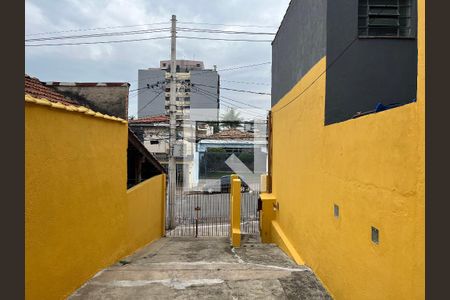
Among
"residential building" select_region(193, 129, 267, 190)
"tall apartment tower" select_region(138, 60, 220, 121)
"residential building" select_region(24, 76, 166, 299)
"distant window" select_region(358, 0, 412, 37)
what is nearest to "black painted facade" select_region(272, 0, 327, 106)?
"distant window" select_region(358, 0, 412, 37)

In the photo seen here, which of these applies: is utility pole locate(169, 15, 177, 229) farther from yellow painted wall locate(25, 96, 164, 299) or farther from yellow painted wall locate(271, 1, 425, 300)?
yellow painted wall locate(271, 1, 425, 300)

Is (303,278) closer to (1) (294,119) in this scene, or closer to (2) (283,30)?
(1) (294,119)

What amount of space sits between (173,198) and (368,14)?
1148 centimetres

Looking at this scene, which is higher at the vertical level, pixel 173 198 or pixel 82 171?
pixel 82 171

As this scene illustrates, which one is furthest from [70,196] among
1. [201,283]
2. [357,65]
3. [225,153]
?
[225,153]

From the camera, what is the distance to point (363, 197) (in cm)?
441

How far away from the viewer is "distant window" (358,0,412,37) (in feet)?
22.3

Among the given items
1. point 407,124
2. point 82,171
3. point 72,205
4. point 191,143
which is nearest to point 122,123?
point 82,171

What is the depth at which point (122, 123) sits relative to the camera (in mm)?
7695

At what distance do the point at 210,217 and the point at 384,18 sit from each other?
653 inches

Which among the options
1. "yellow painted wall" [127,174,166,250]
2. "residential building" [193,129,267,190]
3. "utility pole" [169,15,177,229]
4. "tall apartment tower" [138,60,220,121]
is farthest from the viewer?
"tall apartment tower" [138,60,220,121]

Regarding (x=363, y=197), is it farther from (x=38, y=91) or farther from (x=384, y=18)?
(x=38, y=91)

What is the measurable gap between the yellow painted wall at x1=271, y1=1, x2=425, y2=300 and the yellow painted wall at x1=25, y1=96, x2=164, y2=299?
12.5ft

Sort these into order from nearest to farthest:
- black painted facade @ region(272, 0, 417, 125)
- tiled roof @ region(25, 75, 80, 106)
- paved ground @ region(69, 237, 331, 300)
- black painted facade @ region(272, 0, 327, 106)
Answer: paved ground @ region(69, 237, 331, 300)
tiled roof @ region(25, 75, 80, 106)
black painted facade @ region(272, 0, 417, 125)
black painted facade @ region(272, 0, 327, 106)
